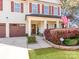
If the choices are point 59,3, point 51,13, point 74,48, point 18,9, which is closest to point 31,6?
point 18,9

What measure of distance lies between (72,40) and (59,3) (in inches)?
643

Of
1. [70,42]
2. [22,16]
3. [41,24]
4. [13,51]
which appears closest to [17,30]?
[22,16]

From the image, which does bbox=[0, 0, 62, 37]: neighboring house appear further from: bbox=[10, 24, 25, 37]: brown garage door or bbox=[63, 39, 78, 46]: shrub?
bbox=[63, 39, 78, 46]: shrub

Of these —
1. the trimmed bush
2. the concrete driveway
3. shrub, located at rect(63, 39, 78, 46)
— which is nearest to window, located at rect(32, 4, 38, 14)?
the trimmed bush

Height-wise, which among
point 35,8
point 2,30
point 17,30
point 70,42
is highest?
point 35,8

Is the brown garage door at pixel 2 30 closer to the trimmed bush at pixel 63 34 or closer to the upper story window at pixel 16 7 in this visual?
the upper story window at pixel 16 7

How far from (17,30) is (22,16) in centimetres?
229

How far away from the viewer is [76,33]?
1755cm

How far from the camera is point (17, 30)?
2622 centimetres

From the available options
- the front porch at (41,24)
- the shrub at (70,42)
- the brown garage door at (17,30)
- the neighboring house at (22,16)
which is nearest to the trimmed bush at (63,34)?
the shrub at (70,42)

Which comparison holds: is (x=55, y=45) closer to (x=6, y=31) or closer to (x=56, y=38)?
(x=56, y=38)

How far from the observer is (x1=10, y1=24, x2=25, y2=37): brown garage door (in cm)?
2582

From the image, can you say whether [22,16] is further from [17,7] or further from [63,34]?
[63,34]

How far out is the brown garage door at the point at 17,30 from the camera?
84.7 ft
